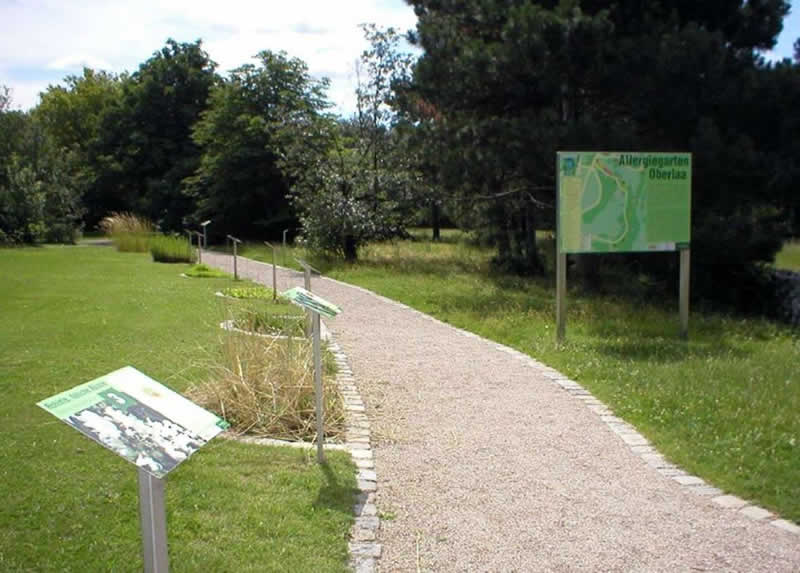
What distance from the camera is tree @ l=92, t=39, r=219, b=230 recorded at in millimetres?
43594

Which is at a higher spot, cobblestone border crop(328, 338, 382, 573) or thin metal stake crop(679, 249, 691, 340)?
thin metal stake crop(679, 249, 691, 340)

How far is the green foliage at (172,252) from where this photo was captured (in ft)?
76.3

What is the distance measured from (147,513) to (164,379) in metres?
4.90

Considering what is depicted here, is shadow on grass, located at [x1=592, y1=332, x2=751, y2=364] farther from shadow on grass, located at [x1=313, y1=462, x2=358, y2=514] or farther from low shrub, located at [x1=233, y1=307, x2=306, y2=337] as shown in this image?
shadow on grass, located at [x1=313, y1=462, x2=358, y2=514]

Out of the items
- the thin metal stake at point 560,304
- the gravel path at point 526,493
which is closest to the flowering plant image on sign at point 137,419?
the gravel path at point 526,493

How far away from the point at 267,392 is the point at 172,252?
58.3 ft

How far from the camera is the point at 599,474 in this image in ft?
17.5

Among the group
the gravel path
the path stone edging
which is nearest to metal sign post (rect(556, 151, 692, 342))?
the gravel path

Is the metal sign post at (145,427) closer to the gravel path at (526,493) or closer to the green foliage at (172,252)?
the gravel path at (526,493)

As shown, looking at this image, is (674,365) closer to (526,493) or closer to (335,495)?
(526,493)

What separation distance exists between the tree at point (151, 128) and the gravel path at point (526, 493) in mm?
37922

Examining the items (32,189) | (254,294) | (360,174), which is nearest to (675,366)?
(254,294)

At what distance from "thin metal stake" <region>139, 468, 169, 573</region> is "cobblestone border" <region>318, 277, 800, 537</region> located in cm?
336

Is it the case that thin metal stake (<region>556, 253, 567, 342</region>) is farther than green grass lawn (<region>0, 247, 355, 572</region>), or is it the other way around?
thin metal stake (<region>556, 253, 567, 342</region>)
